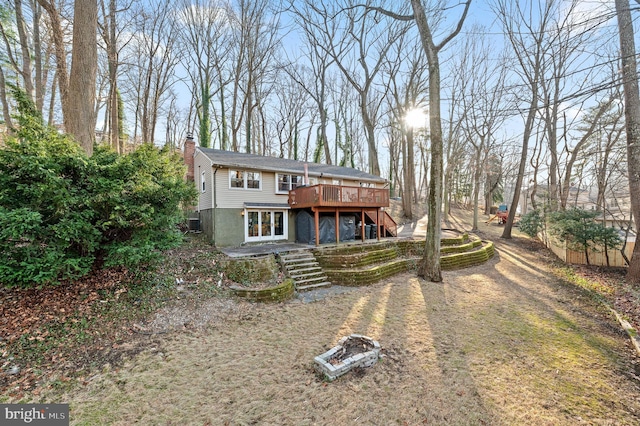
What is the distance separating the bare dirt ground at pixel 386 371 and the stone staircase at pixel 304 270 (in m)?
1.37

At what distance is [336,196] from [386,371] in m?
8.48

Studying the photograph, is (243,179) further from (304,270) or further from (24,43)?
(24,43)

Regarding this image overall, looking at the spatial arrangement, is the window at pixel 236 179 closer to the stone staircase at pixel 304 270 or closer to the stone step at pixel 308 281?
the stone staircase at pixel 304 270

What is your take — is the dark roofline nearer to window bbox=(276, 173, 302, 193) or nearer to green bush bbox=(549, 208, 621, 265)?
window bbox=(276, 173, 302, 193)

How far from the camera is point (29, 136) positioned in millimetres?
5691

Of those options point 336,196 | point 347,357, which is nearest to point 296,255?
point 336,196

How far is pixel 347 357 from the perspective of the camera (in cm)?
482

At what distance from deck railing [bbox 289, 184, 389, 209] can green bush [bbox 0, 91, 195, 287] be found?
5670 mm

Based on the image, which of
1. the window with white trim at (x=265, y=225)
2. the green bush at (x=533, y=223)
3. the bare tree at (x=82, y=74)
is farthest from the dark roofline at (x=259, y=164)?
the green bush at (x=533, y=223)

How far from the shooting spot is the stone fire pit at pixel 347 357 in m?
4.45

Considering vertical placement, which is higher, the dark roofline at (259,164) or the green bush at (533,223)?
the dark roofline at (259,164)

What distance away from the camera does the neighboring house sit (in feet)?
39.6

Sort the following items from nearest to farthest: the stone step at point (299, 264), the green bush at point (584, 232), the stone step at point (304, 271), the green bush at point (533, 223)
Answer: the stone step at point (304, 271)
the stone step at point (299, 264)
the green bush at point (584, 232)
the green bush at point (533, 223)

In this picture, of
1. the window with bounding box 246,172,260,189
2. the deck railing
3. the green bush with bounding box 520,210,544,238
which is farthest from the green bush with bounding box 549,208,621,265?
the window with bounding box 246,172,260,189
